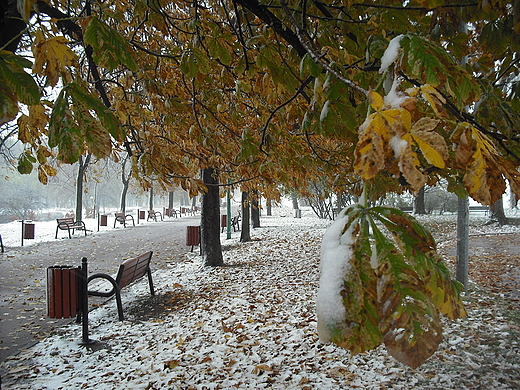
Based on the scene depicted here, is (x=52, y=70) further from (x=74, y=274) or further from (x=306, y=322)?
(x=306, y=322)

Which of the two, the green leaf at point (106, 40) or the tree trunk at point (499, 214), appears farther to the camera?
the tree trunk at point (499, 214)

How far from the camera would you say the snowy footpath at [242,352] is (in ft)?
12.7

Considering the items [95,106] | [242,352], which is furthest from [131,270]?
[95,106]

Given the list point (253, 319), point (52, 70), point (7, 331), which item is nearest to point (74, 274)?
point (7, 331)

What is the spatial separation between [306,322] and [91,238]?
15.5 meters

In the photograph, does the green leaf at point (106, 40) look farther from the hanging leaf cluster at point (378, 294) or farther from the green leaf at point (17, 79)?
the hanging leaf cluster at point (378, 294)

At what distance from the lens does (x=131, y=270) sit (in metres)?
6.62

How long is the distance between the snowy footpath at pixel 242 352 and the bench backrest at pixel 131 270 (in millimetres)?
653

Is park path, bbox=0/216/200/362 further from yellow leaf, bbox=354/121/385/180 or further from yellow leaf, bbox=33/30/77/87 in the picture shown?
yellow leaf, bbox=354/121/385/180

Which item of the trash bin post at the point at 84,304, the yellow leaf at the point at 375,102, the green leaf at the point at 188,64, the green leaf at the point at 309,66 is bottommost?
the trash bin post at the point at 84,304

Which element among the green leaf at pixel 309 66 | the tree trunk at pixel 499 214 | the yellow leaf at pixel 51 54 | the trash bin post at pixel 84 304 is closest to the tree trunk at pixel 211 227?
the trash bin post at pixel 84 304

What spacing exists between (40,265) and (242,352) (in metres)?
9.28

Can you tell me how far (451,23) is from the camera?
2908 mm

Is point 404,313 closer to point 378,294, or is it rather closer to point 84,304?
point 378,294
